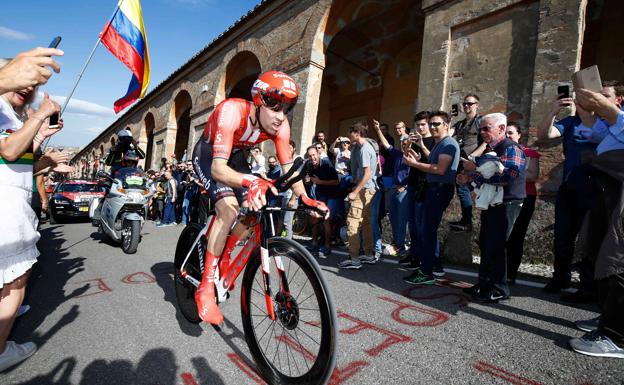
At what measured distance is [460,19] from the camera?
705 centimetres

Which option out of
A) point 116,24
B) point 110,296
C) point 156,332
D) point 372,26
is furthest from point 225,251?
point 372,26

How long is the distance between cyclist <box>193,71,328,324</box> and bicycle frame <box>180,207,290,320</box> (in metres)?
0.07

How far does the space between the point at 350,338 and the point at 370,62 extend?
14585 millimetres

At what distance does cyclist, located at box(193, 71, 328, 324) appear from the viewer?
7.38 ft

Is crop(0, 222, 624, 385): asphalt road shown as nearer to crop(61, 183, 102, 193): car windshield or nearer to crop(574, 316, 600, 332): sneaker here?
crop(574, 316, 600, 332): sneaker

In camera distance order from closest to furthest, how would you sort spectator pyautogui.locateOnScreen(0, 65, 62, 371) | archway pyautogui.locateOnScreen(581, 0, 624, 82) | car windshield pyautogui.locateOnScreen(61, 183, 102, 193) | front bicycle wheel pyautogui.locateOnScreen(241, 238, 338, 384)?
1. front bicycle wheel pyautogui.locateOnScreen(241, 238, 338, 384)
2. spectator pyautogui.locateOnScreen(0, 65, 62, 371)
3. archway pyautogui.locateOnScreen(581, 0, 624, 82)
4. car windshield pyautogui.locateOnScreen(61, 183, 102, 193)

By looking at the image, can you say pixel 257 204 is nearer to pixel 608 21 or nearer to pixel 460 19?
pixel 460 19

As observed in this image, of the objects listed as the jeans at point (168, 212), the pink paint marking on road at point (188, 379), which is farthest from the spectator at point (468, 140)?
the jeans at point (168, 212)

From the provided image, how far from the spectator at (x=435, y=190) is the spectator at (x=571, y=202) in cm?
113

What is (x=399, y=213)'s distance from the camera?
5332 millimetres

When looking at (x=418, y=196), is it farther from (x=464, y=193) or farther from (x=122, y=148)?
(x=122, y=148)

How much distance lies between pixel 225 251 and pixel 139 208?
4243mm

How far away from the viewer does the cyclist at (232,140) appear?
225 cm

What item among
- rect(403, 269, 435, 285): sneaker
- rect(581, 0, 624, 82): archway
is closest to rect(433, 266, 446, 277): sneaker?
rect(403, 269, 435, 285): sneaker
